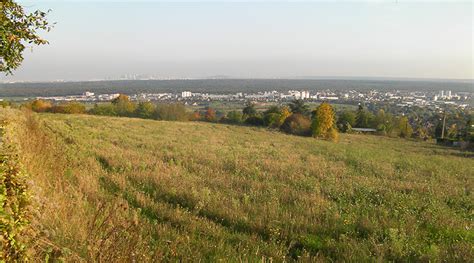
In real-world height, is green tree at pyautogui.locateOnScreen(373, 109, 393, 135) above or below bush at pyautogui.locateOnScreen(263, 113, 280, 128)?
below

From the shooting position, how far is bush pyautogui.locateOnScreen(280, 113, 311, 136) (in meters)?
54.7

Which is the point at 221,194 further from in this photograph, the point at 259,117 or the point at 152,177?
the point at 259,117

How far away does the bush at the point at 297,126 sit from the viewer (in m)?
54.7

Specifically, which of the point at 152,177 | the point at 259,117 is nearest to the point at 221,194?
the point at 152,177

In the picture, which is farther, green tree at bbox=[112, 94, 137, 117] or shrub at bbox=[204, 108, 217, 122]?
shrub at bbox=[204, 108, 217, 122]

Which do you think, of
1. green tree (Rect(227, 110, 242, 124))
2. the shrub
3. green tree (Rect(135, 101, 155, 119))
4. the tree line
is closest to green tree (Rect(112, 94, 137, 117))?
the tree line

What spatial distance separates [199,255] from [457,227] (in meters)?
5.38

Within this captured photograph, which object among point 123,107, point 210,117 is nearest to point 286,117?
point 210,117

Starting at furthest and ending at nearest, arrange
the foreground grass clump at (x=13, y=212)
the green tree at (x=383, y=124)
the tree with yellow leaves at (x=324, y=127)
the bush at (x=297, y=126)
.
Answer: the green tree at (x=383, y=124) < the bush at (x=297, y=126) < the tree with yellow leaves at (x=324, y=127) < the foreground grass clump at (x=13, y=212)

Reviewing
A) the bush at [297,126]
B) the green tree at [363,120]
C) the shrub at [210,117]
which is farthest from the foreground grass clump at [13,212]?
the green tree at [363,120]

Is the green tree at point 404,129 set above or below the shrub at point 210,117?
below

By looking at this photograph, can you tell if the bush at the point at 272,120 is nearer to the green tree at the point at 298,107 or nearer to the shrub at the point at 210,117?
the green tree at the point at 298,107

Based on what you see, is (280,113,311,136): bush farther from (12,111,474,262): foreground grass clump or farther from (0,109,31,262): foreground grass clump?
(0,109,31,262): foreground grass clump

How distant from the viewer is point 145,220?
5.80m
